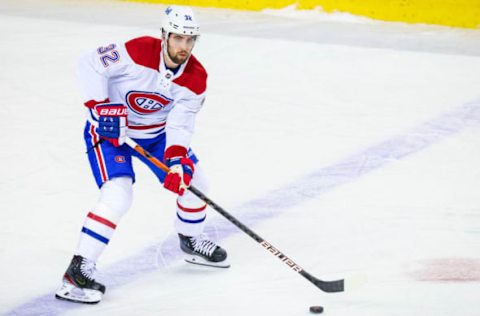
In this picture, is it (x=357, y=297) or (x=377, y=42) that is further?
(x=377, y=42)

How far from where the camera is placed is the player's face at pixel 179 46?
3.50 meters

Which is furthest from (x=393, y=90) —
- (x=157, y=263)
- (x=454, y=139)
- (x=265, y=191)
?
(x=157, y=263)

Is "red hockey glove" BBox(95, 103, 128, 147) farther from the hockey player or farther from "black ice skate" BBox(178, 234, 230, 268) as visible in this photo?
"black ice skate" BBox(178, 234, 230, 268)

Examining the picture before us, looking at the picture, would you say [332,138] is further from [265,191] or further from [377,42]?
[377,42]

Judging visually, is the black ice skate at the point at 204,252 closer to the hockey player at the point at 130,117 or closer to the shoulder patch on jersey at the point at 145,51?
the hockey player at the point at 130,117

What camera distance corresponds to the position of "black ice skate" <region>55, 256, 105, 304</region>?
133 inches

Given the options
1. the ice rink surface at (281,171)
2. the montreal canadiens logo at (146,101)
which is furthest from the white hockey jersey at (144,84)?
the ice rink surface at (281,171)

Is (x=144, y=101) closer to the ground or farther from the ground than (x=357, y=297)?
farther from the ground

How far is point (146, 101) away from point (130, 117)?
0.09 meters

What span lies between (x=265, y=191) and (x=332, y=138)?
31.8 inches

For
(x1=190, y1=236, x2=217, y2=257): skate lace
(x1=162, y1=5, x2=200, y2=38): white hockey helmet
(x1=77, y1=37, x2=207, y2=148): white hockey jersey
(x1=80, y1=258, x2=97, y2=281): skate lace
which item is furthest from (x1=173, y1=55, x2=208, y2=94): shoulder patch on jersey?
(x1=80, y1=258, x2=97, y2=281): skate lace

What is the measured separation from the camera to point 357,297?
A: 346cm

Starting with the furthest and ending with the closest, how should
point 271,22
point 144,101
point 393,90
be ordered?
point 271,22
point 393,90
point 144,101

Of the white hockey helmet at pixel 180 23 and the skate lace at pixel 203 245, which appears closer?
the white hockey helmet at pixel 180 23
